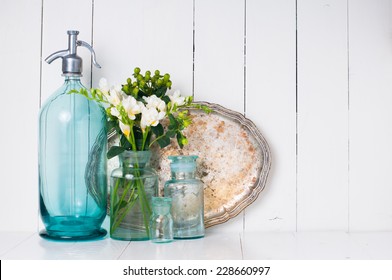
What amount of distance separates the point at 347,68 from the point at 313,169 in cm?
28

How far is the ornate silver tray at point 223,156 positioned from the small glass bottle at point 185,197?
0.29ft

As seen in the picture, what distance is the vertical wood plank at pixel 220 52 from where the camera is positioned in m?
1.43

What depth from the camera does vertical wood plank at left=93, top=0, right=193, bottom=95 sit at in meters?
1.43

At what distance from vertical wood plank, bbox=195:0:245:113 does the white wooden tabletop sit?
0.35 metres

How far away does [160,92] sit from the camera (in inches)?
51.8

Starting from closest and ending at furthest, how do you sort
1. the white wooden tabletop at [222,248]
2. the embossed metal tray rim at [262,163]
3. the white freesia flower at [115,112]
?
the white wooden tabletop at [222,248]
the white freesia flower at [115,112]
the embossed metal tray rim at [262,163]

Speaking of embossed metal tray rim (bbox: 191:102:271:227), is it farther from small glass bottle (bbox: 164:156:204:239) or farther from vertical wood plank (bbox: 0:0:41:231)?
vertical wood plank (bbox: 0:0:41:231)

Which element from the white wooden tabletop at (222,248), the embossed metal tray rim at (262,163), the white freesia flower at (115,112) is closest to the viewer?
the white wooden tabletop at (222,248)

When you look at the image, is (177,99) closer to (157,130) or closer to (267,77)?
(157,130)

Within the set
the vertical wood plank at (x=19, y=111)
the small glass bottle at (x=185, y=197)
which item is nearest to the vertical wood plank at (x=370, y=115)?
the small glass bottle at (x=185, y=197)

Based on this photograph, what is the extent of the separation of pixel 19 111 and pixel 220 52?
21.4 inches

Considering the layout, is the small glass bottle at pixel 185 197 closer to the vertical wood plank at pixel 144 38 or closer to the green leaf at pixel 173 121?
the green leaf at pixel 173 121

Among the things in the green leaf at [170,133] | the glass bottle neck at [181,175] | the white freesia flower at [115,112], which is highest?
the white freesia flower at [115,112]

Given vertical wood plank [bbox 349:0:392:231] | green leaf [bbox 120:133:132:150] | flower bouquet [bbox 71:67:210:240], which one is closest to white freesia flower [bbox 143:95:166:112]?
flower bouquet [bbox 71:67:210:240]
